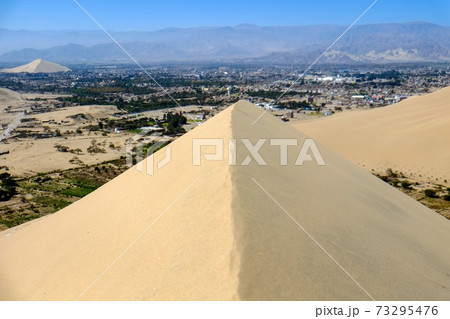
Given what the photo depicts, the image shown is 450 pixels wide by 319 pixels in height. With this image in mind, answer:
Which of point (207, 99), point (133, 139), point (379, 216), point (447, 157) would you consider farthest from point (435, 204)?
point (207, 99)

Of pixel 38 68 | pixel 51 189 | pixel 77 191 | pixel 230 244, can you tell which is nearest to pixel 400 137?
pixel 77 191

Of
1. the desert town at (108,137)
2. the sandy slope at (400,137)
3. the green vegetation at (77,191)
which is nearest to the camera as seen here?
the green vegetation at (77,191)

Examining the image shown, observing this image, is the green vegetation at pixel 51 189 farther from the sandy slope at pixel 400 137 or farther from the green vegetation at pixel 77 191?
the sandy slope at pixel 400 137

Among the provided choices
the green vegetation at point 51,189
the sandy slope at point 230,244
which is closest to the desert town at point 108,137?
the green vegetation at point 51,189

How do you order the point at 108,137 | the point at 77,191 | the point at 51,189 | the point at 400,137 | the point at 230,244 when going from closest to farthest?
the point at 230,244 → the point at 77,191 → the point at 51,189 → the point at 400,137 → the point at 108,137

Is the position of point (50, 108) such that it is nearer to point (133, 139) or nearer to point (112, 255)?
point (133, 139)

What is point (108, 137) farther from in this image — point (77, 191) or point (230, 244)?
point (230, 244)
